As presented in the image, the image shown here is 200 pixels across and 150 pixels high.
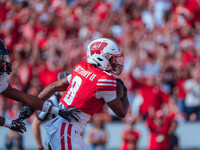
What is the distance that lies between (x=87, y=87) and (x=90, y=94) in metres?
0.08

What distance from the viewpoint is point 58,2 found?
38.3 ft

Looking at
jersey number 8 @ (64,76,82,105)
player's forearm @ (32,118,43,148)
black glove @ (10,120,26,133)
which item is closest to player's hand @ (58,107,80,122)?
jersey number 8 @ (64,76,82,105)

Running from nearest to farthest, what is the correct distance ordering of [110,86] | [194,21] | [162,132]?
[110,86] < [162,132] < [194,21]

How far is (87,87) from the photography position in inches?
162

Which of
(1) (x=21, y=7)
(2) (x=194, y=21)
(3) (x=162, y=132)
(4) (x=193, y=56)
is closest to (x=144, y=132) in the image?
(3) (x=162, y=132)

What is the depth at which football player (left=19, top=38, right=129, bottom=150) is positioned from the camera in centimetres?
409

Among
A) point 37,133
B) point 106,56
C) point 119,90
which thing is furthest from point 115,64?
point 37,133

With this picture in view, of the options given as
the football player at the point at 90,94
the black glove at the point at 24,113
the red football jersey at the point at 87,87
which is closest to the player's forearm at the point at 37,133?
the black glove at the point at 24,113

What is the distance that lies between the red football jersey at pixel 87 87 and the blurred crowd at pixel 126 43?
4.01 meters

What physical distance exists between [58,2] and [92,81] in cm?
799

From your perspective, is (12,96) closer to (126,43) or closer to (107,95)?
(107,95)

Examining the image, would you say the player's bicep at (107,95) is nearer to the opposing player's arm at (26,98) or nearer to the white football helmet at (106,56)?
the white football helmet at (106,56)

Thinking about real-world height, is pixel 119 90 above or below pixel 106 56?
below

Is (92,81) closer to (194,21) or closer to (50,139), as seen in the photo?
(50,139)
